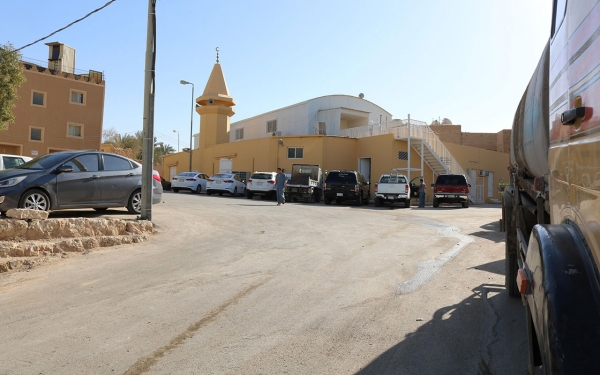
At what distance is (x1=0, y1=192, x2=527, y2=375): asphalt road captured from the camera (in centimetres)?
375

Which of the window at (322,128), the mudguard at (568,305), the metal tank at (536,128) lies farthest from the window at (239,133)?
the mudguard at (568,305)

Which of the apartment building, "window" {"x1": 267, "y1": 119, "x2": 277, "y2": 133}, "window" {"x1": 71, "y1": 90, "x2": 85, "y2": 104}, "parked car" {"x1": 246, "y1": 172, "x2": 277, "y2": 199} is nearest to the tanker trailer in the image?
"parked car" {"x1": 246, "y1": 172, "x2": 277, "y2": 199}

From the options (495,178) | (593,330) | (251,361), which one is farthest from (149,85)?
(495,178)

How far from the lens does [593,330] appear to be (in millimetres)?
1841

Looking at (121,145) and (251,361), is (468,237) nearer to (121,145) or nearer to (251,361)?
(251,361)

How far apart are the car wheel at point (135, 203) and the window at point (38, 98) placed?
2625cm

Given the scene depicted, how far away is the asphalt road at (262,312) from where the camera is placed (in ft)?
12.3

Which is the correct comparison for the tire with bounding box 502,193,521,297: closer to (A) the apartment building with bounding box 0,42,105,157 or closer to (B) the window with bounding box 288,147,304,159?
(B) the window with bounding box 288,147,304,159

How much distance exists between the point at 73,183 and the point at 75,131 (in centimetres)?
2780

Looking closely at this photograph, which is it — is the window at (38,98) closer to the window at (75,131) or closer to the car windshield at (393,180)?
the window at (75,131)

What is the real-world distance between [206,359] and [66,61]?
38.4 m

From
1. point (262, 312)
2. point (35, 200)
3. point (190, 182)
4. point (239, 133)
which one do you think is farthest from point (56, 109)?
point (262, 312)

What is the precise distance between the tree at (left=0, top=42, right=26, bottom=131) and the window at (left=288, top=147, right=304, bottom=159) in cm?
1804

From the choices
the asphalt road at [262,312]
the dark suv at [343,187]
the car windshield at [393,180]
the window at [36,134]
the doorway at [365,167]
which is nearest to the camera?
the asphalt road at [262,312]
